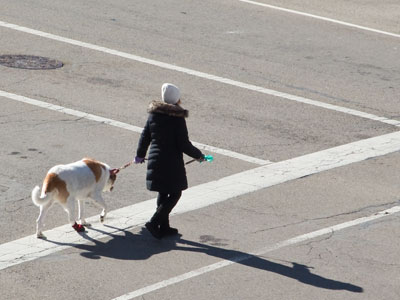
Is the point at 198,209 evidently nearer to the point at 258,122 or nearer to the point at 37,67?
the point at 258,122

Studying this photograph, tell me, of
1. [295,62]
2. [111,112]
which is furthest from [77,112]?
[295,62]

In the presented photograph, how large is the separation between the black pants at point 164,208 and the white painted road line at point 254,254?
891 mm

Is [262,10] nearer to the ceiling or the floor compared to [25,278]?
nearer to the ceiling

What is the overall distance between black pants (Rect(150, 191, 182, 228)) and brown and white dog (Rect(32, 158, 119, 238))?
63cm

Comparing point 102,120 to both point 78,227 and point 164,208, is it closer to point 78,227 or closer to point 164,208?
point 78,227

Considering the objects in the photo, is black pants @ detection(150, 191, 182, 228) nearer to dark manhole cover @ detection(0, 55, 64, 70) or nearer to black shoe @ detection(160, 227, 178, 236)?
black shoe @ detection(160, 227, 178, 236)

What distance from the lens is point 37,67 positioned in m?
16.9

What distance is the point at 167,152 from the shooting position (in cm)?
1059

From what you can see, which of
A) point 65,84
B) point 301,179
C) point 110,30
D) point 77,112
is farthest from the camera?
point 110,30

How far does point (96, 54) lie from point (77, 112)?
10.6 feet

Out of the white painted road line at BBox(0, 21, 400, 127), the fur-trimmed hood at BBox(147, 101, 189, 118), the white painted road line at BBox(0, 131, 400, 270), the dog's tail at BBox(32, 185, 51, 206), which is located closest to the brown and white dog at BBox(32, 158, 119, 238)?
the dog's tail at BBox(32, 185, 51, 206)

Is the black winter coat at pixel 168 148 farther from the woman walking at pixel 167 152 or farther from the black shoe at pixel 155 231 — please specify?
the black shoe at pixel 155 231

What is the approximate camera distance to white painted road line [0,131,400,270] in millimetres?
10214

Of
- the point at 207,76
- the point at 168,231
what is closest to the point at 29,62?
the point at 207,76
